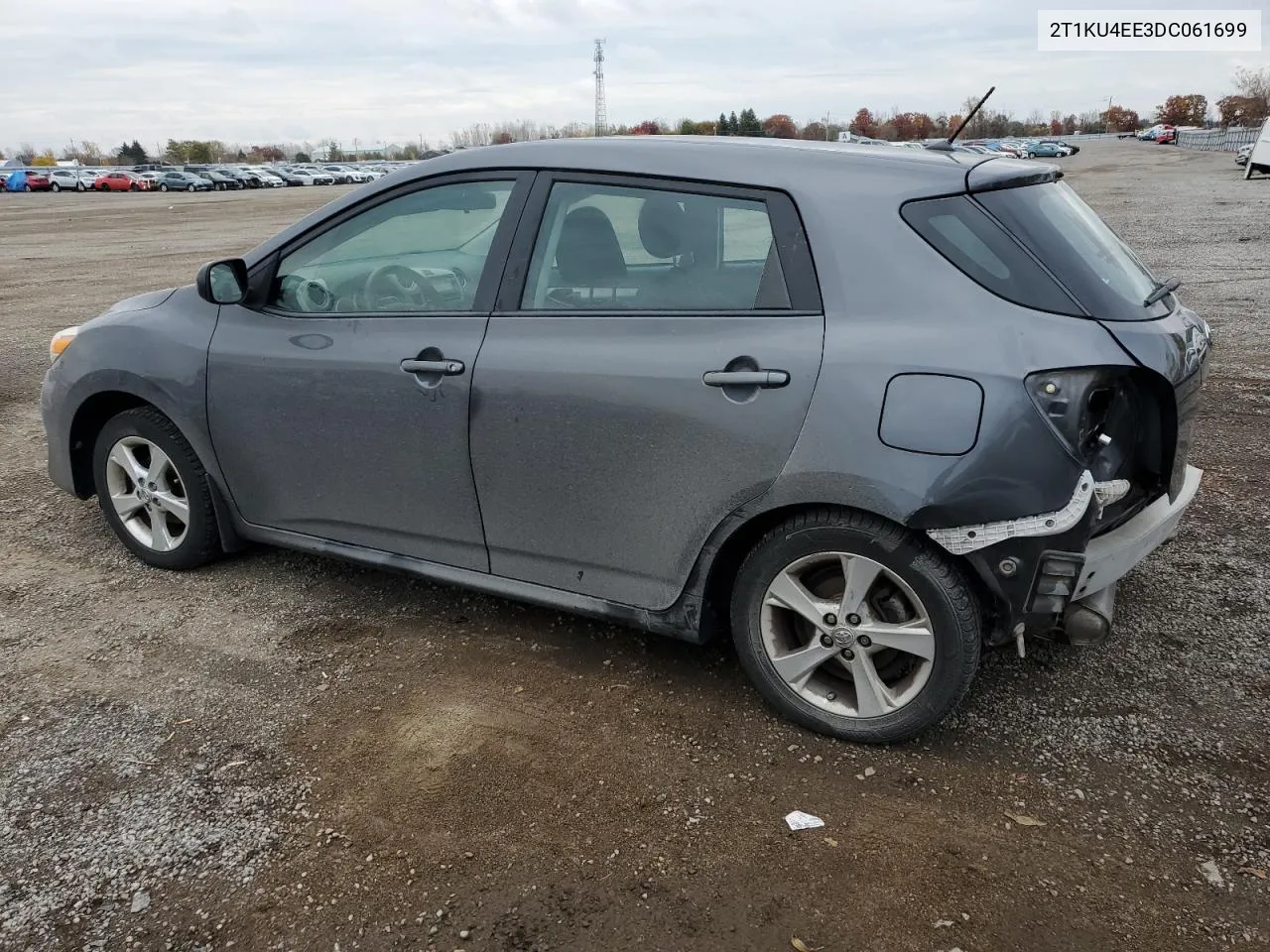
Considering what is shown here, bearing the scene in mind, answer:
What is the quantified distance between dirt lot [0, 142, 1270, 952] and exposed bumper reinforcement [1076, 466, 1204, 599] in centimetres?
56

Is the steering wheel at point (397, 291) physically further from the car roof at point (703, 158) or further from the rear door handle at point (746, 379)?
the rear door handle at point (746, 379)

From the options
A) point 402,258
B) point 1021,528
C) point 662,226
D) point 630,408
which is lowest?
point 1021,528

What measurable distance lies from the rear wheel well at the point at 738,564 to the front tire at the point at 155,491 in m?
2.21

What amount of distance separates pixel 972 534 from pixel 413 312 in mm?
2006

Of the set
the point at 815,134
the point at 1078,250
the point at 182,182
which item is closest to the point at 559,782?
the point at 1078,250

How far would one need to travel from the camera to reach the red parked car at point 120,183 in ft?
203

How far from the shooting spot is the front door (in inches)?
133

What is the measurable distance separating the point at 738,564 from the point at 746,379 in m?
0.66

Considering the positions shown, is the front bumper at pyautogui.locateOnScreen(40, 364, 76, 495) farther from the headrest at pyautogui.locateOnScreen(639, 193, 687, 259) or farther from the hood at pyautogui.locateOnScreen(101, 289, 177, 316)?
the headrest at pyautogui.locateOnScreen(639, 193, 687, 259)

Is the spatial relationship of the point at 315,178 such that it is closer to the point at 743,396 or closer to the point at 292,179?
the point at 292,179

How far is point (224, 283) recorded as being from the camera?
3.86m

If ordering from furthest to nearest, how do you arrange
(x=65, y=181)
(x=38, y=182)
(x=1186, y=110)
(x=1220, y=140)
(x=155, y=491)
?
(x=1186, y=110) → (x=1220, y=140) → (x=38, y=182) → (x=65, y=181) → (x=155, y=491)

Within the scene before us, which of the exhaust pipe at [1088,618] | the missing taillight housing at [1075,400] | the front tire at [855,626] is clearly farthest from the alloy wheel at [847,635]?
the missing taillight housing at [1075,400]

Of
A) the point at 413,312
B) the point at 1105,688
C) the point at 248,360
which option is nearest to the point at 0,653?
the point at 248,360
